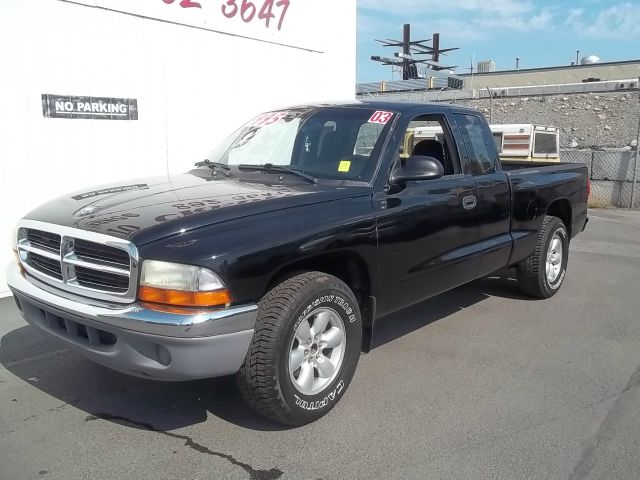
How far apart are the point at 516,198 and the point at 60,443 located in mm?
4078

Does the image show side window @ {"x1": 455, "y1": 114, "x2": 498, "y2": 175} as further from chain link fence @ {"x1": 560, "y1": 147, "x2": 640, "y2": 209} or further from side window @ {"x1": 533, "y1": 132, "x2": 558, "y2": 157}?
chain link fence @ {"x1": 560, "y1": 147, "x2": 640, "y2": 209}

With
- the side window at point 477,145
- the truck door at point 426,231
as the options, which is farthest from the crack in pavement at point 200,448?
the side window at point 477,145

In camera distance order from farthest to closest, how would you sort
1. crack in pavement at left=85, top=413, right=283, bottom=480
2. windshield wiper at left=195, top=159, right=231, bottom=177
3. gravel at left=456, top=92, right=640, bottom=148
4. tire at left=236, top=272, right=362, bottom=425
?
gravel at left=456, top=92, right=640, bottom=148
windshield wiper at left=195, top=159, right=231, bottom=177
tire at left=236, top=272, right=362, bottom=425
crack in pavement at left=85, top=413, right=283, bottom=480

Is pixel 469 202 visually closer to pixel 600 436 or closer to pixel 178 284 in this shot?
pixel 600 436

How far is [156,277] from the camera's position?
9.41 ft

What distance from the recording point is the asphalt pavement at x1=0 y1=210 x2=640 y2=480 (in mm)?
3023

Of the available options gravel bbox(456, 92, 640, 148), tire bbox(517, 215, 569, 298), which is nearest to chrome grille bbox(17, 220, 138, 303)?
tire bbox(517, 215, 569, 298)

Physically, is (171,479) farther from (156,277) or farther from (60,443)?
(156,277)

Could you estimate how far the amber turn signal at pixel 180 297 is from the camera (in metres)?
2.86

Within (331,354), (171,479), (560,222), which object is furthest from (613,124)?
(171,479)

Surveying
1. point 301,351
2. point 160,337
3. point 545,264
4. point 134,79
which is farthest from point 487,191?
point 134,79

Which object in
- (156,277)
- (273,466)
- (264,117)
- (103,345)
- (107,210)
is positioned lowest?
(273,466)

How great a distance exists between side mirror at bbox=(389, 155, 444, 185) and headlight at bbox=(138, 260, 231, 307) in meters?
1.59

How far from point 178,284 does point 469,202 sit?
8.53ft
